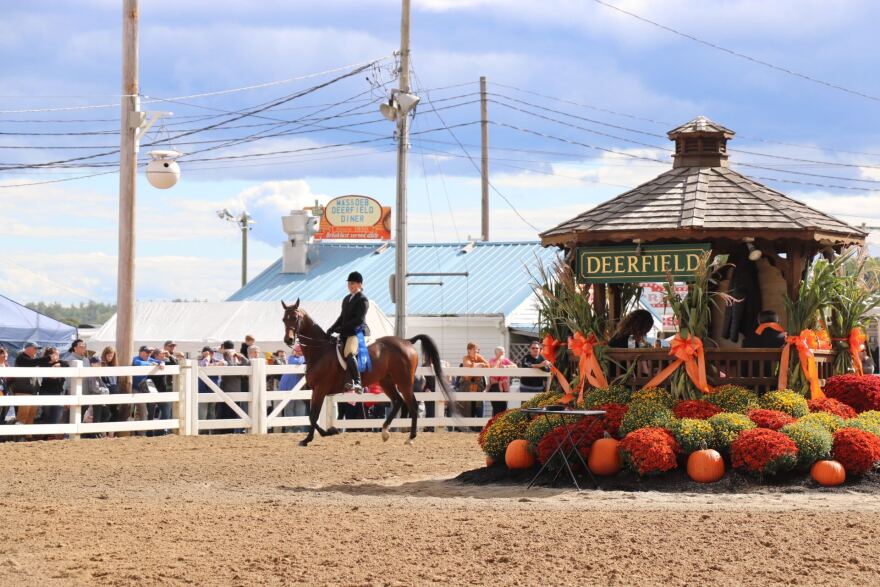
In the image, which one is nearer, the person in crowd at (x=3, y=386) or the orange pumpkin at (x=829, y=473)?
the orange pumpkin at (x=829, y=473)

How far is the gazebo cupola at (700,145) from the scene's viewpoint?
52.2 feet

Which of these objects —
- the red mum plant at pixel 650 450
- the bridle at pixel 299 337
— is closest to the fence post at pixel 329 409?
the bridle at pixel 299 337

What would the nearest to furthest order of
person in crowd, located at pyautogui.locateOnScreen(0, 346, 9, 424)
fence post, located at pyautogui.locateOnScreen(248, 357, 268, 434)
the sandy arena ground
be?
1. the sandy arena ground
2. person in crowd, located at pyautogui.locateOnScreen(0, 346, 9, 424)
3. fence post, located at pyautogui.locateOnScreen(248, 357, 268, 434)

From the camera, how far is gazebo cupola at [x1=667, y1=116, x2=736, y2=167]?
52.2ft

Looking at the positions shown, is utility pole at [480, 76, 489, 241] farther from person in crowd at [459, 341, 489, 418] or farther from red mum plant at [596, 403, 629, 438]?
red mum plant at [596, 403, 629, 438]

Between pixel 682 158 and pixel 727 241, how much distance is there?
64.3 inches

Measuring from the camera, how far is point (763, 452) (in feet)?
41.3

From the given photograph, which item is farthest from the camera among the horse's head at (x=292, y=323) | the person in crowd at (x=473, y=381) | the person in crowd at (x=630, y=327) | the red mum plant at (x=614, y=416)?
the person in crowd at (x=473, y=381)

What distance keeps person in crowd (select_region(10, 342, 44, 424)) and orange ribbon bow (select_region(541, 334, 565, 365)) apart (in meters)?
9.44

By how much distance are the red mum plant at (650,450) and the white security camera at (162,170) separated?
36.7 feet

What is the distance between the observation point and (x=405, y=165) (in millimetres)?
26391

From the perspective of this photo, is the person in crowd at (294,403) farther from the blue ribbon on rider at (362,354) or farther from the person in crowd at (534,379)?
the blue ribbon on rider at (362,354)

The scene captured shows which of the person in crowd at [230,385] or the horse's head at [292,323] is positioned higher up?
the horse's head at [292,323]

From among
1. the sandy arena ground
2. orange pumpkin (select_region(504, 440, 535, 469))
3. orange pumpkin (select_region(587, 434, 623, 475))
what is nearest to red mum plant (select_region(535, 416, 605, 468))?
orange pumpkin (select_region(587, 434, 623, 475))
